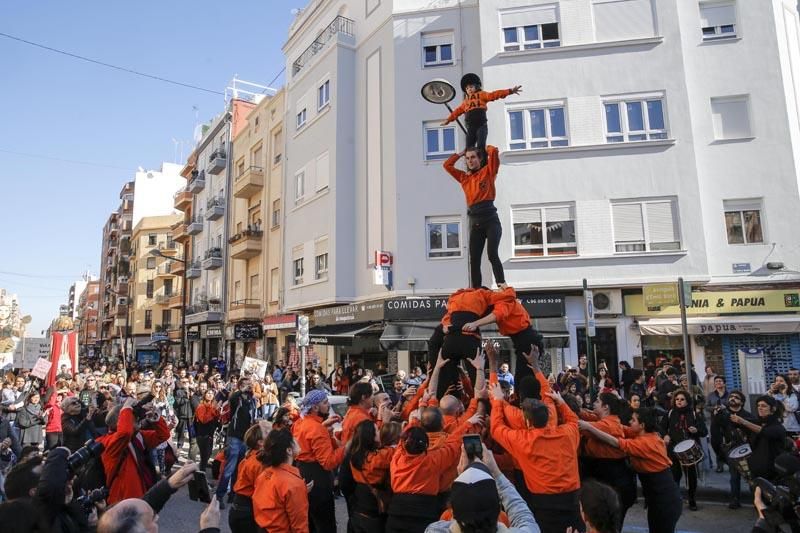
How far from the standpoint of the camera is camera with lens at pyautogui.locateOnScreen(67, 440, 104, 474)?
3990 millimetres

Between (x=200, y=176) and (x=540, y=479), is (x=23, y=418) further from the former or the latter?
(x=200, y=176)

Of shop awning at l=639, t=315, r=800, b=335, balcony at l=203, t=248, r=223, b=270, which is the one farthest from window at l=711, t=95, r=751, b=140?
balcony at l=203, t=248, r=223, b=270

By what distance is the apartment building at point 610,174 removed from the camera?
16578 millimetres

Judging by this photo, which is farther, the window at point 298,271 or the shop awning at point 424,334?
the window at point 298,271

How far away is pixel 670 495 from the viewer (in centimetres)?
528

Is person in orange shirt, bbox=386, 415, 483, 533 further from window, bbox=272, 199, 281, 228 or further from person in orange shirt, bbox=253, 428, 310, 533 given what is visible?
window, bbox=272, 199, 281, 228

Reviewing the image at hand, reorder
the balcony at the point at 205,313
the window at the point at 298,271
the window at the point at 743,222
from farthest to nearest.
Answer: the balcony at the point at 205,313 < the window at the point at 298,271 < the window at the point at 743,222

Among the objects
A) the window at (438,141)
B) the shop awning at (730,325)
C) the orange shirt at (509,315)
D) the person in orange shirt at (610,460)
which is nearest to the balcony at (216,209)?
the window at (438,141)

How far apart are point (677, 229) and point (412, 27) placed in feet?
37.0

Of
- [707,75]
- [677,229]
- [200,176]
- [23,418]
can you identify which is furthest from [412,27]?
[200,176]

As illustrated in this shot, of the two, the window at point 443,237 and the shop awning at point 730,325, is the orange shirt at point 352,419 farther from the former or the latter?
the window at point 443,237

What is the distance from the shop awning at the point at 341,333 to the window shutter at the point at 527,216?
569 cm

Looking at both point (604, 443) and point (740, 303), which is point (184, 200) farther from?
point (604, 443)

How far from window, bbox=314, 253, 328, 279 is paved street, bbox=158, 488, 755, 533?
13.7m
